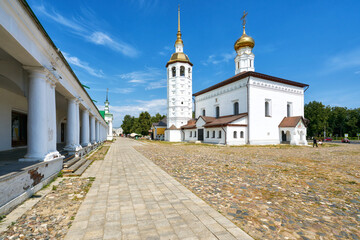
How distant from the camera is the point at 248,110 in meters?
27.2

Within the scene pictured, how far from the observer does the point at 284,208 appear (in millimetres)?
3883

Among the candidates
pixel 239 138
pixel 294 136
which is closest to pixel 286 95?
pixel 294 136

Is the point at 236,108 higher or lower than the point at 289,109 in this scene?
higher

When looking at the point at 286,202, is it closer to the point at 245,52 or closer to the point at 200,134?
the point at 200,134

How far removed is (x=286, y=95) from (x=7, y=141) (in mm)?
35959

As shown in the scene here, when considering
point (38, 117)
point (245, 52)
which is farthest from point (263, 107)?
point (38, 117)

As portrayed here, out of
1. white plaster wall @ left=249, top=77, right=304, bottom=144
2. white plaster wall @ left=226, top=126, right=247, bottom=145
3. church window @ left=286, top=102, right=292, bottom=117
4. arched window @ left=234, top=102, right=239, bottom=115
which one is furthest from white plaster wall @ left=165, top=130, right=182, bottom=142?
church window @ left=286, top=102, right=292, bottom=117

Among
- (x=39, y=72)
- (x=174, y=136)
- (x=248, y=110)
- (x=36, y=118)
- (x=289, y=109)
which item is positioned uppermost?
(x=289, y=109)

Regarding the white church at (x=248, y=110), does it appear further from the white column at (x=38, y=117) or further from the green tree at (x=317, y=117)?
the green tree at (x=317, y=117)

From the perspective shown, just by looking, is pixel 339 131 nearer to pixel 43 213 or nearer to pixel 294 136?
pixel 294 136

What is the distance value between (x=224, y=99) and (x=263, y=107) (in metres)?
6.89

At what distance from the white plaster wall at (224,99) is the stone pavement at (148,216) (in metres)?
25.9

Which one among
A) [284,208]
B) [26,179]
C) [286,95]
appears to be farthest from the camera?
[286,95]

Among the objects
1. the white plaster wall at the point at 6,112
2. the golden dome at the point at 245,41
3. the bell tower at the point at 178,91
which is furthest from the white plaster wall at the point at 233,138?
the white plaster wall at the point at 6,112
